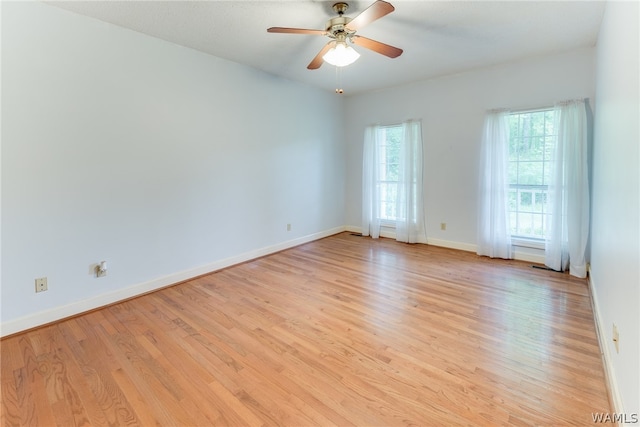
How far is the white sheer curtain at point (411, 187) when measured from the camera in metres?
4.65

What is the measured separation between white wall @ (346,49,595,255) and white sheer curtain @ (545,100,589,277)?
1.10 feet

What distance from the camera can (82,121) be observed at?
2.59 metres

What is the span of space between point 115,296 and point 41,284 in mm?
564

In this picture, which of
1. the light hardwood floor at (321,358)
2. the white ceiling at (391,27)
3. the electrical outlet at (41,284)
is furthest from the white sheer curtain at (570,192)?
the electrical outlet at (41,284)

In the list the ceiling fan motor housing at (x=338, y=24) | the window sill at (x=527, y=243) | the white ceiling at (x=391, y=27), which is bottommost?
the window sill at (x=527, y=243)

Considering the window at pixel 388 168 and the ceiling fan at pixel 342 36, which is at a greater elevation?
the ceiling fan at pixel 342 36

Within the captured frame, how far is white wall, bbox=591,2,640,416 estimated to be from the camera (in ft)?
4.14

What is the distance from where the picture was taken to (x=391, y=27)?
9.14 feet

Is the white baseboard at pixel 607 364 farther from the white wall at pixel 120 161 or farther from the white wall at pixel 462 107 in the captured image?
the white wall at pixel 120 161

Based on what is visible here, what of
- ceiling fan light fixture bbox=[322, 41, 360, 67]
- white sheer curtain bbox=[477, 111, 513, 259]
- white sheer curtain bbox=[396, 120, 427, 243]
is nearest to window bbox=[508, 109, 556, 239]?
white sheer curtain bbox=[477, 111, 513, 259]

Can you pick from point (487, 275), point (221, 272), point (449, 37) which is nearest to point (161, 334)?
point (221, 272)

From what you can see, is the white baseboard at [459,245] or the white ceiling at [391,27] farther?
the white baseboard at [459,245]

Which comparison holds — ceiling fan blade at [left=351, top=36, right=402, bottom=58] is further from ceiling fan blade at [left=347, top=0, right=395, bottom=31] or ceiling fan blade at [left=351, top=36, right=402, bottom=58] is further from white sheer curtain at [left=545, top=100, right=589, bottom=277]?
white sheer curtain at [left=545, top=100, right=589, bottom=277]

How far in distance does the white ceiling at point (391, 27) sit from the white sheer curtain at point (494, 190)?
0.83 m
